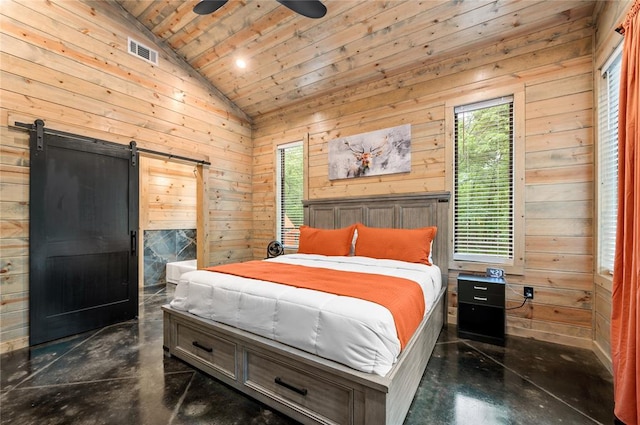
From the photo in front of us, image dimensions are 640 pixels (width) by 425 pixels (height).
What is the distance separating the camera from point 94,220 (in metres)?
3.14

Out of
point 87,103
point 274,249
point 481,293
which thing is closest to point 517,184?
point 481,293

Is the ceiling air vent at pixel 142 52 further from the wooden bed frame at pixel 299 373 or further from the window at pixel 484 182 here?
the window at pixel 484 182

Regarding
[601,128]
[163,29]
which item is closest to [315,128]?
[163,29]

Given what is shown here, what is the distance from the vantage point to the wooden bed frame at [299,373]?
4.56 ft

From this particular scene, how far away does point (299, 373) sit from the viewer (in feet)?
5.32

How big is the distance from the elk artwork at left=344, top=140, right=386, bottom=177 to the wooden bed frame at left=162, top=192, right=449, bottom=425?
6.49ft

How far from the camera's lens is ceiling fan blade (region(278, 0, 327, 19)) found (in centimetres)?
230

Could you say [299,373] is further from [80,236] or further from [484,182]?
[80,236]

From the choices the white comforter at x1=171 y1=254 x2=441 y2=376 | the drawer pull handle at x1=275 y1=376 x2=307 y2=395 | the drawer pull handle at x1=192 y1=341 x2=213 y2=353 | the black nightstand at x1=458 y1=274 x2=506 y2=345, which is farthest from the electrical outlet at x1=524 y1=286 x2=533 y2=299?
the drawer pull handle at x1=192 y1=341 x2=213 y2=353

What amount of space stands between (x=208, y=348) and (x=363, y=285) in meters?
1.28

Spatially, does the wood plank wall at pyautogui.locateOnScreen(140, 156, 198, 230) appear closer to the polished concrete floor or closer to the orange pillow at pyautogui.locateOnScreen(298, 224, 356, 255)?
the polished concrete floor

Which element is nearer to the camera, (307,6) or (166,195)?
(307,6)

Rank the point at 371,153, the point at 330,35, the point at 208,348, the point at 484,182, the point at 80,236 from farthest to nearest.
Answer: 1. the point at 371,153
2. the point at 330,35
3. the point at 484,182
4. the point at 80,236
5. the point at 208,348

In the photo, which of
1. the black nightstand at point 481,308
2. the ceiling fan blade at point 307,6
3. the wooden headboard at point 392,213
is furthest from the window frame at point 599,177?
the ceiling fan blade at point 307,6
